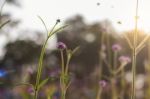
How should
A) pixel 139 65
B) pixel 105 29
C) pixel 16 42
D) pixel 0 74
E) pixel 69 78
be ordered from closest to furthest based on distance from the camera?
pixel 0 74
pixel 69 78
pixel 105 29
pixel 139 65
pixel 16 42

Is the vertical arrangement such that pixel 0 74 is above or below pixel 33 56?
above

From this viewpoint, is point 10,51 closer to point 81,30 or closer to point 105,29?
point 81,30

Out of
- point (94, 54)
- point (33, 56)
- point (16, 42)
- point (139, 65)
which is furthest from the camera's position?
point (33, 56)

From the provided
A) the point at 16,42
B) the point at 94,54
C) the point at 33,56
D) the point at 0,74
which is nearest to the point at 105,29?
the point at 0,74

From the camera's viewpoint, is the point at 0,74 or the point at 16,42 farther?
the point at 16,42

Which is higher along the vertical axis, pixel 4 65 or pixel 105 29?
pixel 105 29

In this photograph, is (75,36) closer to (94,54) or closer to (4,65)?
(94,54)

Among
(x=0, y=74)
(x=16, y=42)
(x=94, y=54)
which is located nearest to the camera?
(x=0, y=74)

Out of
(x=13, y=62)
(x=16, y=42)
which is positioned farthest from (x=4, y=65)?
(x=16, y=42)

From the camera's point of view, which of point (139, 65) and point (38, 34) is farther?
point (38, 34)
